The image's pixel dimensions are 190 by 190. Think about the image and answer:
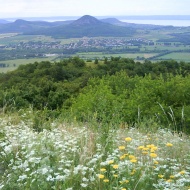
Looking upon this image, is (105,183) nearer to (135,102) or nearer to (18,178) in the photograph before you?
(18,178)

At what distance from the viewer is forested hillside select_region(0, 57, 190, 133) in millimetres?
10078

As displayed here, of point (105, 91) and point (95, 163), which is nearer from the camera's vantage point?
point (95, 163)

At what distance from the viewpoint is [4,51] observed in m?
128

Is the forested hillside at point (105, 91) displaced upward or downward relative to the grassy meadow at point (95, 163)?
downward

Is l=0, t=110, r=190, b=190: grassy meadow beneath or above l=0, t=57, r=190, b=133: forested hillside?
above

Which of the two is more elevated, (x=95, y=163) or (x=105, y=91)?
(x=95, y=163)

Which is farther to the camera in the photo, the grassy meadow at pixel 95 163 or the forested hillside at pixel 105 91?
the forested hillside at pixel 105 91

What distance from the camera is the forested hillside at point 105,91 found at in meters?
10.1

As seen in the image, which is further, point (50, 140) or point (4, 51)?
point (4, 51)

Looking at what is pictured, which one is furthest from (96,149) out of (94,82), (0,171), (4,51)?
(4,51)

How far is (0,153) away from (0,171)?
477 mm

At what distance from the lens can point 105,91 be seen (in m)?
21.8

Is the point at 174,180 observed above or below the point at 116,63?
above

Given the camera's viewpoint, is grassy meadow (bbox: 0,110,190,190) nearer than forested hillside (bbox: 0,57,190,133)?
Yes
